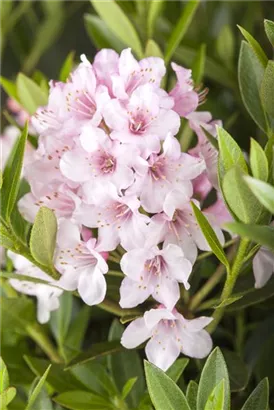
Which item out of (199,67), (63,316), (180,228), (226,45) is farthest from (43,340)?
(226,45)

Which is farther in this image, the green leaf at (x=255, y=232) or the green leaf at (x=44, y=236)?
the green leaf at (x=44, y=236)

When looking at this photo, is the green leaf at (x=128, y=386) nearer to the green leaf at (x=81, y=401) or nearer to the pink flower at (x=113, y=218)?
the green leaf at (x=81, y=401)

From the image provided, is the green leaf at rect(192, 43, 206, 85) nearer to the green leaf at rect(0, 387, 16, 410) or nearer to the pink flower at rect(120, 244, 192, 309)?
the pink flower at rect(120, 244, 192, 309)

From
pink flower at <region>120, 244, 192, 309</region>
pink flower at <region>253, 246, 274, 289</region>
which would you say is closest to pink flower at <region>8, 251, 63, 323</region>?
pink flower at <region>120, 244, 192, 309</region>

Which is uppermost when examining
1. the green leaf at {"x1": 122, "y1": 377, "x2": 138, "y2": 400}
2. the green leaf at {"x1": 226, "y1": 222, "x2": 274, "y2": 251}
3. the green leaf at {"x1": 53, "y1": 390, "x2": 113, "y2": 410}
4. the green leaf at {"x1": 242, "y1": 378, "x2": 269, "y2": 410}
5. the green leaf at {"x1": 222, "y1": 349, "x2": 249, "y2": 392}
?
the green leaf at {"x1": 226, "y1": 222, "x2": 274, "y2": 251}

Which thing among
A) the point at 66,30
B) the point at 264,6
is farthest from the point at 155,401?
the point at 66,30

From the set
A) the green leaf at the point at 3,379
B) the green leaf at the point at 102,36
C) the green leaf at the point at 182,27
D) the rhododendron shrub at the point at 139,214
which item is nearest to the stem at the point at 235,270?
the rhododendron shrub at the point at 139,214
